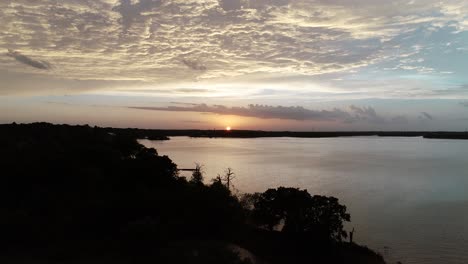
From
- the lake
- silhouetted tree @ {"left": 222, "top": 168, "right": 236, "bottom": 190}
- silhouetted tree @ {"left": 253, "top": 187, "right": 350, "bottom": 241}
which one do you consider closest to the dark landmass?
silhouetted tree @ {"left": 253, "top": 187, "right": 350, "bottom": 241}

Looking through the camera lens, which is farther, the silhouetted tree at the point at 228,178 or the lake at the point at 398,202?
the silhouetted tree at the point at 228,178

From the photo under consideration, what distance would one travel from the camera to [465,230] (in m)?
37.3

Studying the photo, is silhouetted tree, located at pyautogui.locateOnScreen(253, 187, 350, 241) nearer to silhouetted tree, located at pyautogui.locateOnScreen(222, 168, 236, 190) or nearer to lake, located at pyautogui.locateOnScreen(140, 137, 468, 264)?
lake, located at pyautogui.locateOnScreen(140, 137, 468, 264)

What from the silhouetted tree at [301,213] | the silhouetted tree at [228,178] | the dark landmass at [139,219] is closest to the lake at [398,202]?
the silhouetted tree at [228,178]

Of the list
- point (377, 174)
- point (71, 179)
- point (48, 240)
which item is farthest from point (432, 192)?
point (48, 240)

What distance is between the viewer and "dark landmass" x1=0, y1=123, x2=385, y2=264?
21156 mm

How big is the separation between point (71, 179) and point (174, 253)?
17.4 metres

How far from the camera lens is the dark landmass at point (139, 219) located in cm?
2116

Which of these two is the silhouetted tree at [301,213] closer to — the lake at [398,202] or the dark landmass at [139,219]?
the dark landmass at [139,219]

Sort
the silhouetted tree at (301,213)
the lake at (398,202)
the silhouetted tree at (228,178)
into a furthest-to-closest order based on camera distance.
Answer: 1. the silhouetted tree at (228,178)
2. the lake at (398,202)
3. the silhouetted tree at (301,213)

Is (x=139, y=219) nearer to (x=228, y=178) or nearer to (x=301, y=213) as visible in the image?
(x=301, y=213)

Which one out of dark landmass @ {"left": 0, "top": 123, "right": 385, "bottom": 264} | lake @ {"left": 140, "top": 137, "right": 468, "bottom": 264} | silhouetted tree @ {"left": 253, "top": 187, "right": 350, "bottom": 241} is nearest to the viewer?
Result: dark landmass @ {"left": 0, "top": 123, "right": 385, "bottom": 264}

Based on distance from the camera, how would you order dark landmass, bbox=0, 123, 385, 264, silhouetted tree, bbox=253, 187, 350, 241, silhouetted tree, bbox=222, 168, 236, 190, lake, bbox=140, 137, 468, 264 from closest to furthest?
dark landmass, bbox=0, 123, 385, 264 < silhouetted tree, bbox=253, 187, 350, 241 < lake, bbox=140, 137, 468, 264 < silhouetted tree, bbox=222, 168, 236, 190

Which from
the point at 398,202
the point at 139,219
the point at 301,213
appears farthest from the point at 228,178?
the point at 139,219
